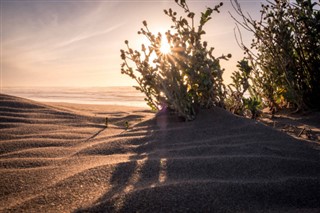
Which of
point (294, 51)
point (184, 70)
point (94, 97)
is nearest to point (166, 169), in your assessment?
point (184, 70)

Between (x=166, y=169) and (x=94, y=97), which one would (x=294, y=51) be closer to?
(x=166, y=169)

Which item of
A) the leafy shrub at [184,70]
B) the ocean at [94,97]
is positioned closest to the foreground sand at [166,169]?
the leafy shrub at [184,70]

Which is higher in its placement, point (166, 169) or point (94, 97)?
point (94, 97)

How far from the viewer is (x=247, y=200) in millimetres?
1300

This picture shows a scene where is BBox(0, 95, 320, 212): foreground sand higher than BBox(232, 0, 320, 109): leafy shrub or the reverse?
the reverse

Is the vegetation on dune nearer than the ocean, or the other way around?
the vegetation on dune

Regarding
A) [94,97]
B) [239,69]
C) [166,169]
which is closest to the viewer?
[166,169]

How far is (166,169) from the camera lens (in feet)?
5.65

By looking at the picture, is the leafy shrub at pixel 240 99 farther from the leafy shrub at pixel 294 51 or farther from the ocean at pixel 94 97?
the ocean at pixel 94 97

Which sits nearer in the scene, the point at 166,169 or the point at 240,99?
the point at 166,169

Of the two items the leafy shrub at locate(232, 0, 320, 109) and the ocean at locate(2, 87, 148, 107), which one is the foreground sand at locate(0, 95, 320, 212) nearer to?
the leafy shrub at locate(232, 0, 320, 109)

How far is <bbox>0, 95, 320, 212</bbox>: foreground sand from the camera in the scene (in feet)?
4.30

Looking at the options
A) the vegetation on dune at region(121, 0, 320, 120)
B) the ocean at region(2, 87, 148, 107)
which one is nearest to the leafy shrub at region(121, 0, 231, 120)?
the vegetation on dune at region(121, 0, 320, 120)

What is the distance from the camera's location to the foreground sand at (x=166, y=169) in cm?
131
